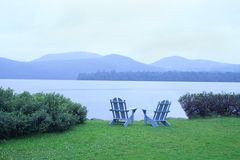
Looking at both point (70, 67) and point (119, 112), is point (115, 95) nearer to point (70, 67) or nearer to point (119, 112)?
point (119, 112)

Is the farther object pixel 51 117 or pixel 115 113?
pixel 115 113

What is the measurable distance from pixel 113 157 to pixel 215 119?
8.30m

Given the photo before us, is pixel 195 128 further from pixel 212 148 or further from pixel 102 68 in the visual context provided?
pixel 102 68

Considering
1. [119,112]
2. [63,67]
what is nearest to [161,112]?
[119,112]

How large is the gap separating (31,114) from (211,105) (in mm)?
8727

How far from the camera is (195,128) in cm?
1133

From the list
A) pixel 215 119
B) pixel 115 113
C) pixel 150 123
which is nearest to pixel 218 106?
pixel 215 119

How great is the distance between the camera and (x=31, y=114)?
9609mm

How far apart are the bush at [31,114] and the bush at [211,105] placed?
599 cm

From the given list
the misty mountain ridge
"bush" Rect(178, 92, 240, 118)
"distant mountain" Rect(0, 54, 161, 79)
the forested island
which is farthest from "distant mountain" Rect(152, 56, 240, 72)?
"bush" Rect(178, 92, 240, 118)

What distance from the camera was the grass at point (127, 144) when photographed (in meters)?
7.07

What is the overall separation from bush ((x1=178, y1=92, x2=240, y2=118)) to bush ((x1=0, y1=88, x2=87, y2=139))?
599 cm

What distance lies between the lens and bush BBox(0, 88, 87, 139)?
905cm

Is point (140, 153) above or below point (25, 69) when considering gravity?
below
